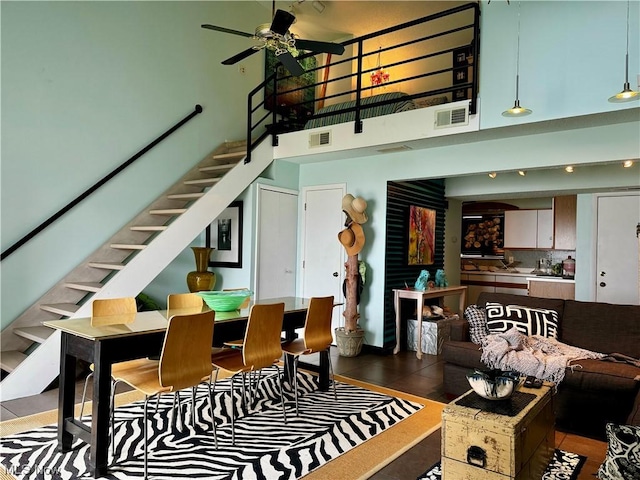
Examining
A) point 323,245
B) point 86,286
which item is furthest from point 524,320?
point 86,286

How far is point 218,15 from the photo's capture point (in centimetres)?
620

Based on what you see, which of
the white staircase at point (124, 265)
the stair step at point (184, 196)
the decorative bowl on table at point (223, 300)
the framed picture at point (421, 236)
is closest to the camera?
the decorative bowl on table at point (223, 300)

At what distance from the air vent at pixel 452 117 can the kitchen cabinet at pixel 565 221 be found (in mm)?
3981

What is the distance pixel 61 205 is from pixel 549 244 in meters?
7.73

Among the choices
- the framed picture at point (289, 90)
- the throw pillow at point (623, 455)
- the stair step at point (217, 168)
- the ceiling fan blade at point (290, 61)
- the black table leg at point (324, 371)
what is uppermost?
Answer: the framed picture at point (289, 90)

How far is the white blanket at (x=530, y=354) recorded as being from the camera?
341 centimetres

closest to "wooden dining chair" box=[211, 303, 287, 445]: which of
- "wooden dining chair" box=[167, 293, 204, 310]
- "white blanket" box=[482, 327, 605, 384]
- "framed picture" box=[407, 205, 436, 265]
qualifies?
"wooden dining chair" box=[167, 293, 204, 310]

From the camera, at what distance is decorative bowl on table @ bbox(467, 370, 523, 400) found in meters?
2.45

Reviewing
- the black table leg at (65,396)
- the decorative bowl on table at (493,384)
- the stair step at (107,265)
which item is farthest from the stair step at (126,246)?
the decorative bowl on table at (493,384)

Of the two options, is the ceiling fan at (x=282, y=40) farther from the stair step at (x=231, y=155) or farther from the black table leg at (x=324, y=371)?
the black table leg at (x=324, y=371)

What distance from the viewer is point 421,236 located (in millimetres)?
6473

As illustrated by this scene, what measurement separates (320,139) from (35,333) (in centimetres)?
373

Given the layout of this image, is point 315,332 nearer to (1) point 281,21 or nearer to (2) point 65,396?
(2) point 65,396

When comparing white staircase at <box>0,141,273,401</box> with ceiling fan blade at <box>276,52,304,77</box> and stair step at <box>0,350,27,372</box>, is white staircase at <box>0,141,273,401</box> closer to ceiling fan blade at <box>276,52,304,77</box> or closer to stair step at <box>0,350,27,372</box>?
stair step at <box>0,350,27,372</box>
